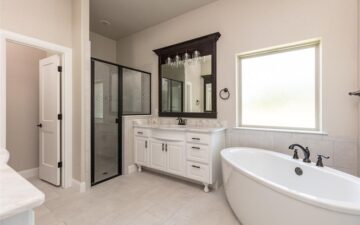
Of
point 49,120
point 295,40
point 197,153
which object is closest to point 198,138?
point 197,153

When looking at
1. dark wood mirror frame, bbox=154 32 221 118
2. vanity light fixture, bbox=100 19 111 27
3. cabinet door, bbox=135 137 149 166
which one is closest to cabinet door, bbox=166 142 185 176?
cabinet door, bbox=135 137 149 166

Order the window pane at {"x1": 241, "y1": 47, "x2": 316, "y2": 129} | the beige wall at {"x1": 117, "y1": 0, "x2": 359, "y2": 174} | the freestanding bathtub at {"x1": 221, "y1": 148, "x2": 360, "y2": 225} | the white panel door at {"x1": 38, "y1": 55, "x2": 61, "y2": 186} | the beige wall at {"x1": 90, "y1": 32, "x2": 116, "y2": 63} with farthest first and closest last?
the beige wall at {"x1": 90, "y1": 32, "x2": 116, "y2": 63}, the white panel door at {"x1": 38, "y1": 55, "x2": 61, "y2": 186}, the window pane at {"x1": 241, "y1": 47, "x2": 316, "y2": 129}, the beige wall at {"x1": 117, "y1": 0, "x2": 359, "y2": 174}, the freestanding bathtub at {"x1": 221, "y1": 148, "x2": 360, "y2": 225}

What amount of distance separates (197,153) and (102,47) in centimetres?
344

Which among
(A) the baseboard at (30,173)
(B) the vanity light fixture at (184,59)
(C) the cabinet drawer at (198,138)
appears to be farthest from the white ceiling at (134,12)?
(A) the baseboard at (30,173)

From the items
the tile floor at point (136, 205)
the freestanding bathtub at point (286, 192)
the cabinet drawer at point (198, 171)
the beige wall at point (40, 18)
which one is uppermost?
the beige wall at point (40, 18)

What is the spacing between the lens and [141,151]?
3.31 meters

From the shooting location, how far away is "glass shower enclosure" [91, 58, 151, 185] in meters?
2.89

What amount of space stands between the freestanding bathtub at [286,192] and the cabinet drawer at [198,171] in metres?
0.42

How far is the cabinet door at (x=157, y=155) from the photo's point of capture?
3.02 meters

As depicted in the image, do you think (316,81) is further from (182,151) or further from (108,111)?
(108,111)

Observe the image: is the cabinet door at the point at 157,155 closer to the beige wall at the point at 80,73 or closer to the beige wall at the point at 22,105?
the beige wall at the point at 80,73

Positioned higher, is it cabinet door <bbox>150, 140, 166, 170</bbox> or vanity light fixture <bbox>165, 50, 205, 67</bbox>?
vanity light fixture <bbox>165, 50, 205, 67</bbox>

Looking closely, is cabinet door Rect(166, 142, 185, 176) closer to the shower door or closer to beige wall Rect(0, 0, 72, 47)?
the shower door

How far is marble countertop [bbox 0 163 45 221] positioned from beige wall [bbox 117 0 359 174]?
2.60 meters
